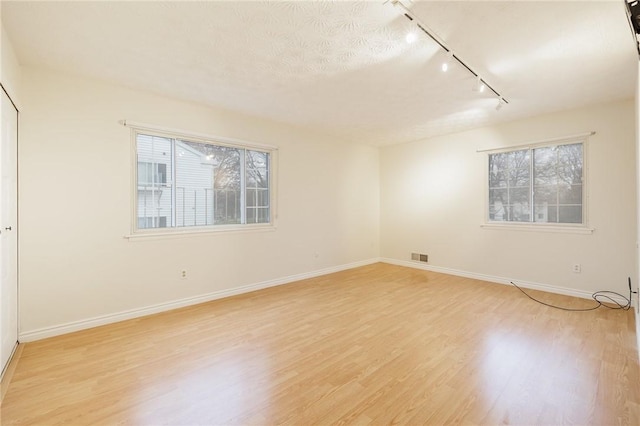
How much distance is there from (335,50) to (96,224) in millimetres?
3021

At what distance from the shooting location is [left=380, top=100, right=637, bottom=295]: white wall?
11.7ft

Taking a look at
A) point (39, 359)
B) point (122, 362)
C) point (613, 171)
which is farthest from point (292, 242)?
point (613, 171)

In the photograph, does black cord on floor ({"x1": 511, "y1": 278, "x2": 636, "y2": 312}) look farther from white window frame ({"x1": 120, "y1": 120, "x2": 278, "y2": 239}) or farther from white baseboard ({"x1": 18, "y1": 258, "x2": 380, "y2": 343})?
white window frame ({"x1": 120, "y1": 120, "x2": 278, "y2": 239})

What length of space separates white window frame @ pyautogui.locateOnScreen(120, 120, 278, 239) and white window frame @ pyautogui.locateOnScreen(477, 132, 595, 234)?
3.57 meters

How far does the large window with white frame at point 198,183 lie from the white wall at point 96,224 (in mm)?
173

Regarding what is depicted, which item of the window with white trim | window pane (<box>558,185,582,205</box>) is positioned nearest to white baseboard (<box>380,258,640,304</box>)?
the window with white trim

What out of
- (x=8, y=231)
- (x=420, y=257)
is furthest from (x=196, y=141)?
(x=420, y=257)

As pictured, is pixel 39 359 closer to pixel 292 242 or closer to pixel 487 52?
pixel 292 242

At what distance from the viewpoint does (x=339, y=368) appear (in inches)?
86.4

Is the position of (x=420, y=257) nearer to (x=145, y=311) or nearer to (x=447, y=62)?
(x=447, y=62)

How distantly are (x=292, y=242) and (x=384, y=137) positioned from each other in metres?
2.70

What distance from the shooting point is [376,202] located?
6.32 m

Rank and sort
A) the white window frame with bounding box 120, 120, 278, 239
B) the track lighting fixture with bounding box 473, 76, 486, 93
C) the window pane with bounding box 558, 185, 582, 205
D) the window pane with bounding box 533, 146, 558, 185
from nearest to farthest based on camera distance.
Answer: the track lighting fixture with bounding box 473, 76, 486, 93
the white window frame with bounding box 120, 120, 278, 239
the window pane with bounding box 558, 185, 582, 205
the window pane with bounding box 533, 146, 558, 185

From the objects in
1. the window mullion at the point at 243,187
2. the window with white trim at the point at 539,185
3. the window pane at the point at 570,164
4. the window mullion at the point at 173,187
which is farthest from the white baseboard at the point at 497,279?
the window mullion at the point at 173,187
